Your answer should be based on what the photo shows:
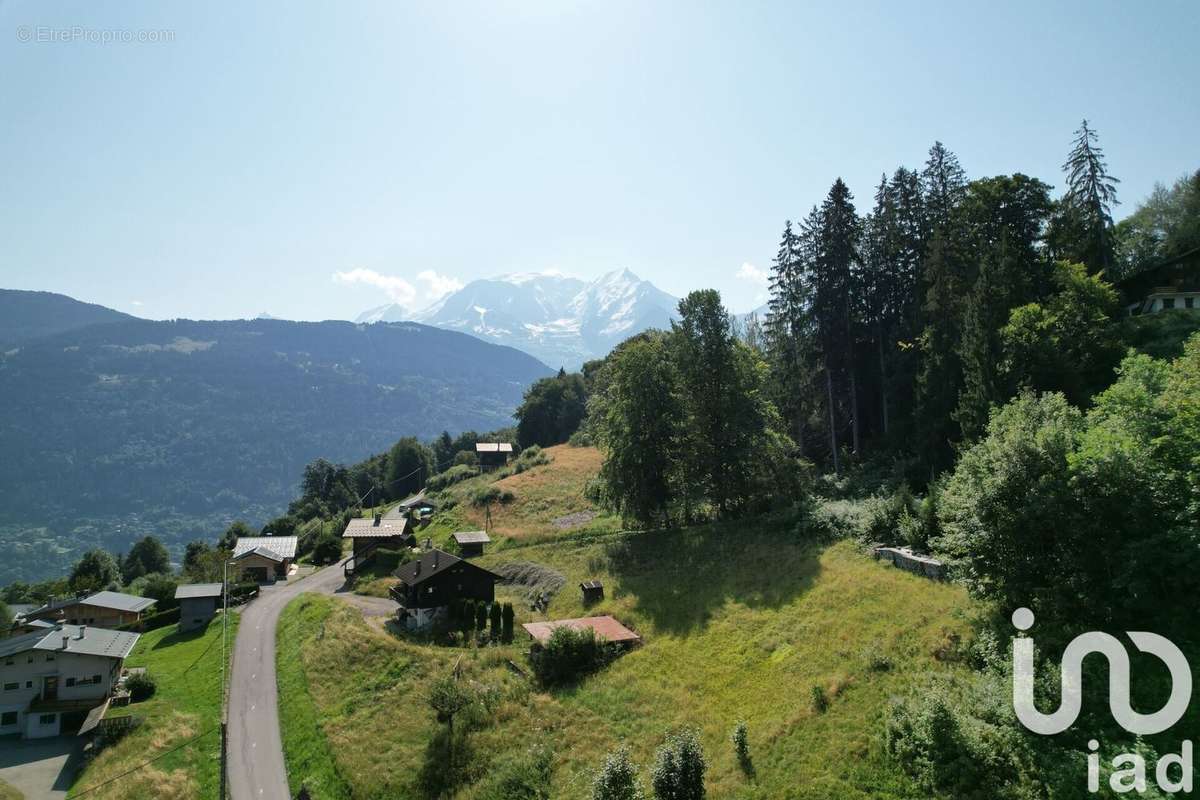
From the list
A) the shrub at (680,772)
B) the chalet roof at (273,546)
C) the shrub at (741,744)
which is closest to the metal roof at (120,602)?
the chalet roof at (273,546)

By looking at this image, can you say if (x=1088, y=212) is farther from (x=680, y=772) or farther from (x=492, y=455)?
(x=492, y=455)

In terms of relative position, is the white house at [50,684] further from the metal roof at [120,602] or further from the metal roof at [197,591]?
the metal roof at [120,602]

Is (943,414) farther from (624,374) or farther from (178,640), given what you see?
(178,640)

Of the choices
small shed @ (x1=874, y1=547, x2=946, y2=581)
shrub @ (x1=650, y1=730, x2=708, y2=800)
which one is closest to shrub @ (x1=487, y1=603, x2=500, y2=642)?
shrub @ (x1=650, y1=730, x2=708, y2=800)

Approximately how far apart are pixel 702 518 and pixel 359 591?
3478 centimetres

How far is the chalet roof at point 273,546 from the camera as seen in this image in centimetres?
8169

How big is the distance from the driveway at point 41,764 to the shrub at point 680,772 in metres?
35.8

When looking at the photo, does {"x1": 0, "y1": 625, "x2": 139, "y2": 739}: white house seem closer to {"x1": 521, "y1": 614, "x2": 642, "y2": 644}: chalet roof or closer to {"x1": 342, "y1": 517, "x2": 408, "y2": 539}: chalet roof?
{"x1": 342, "y1": 517, "x2": 408, "y2": 539}: chalet roof

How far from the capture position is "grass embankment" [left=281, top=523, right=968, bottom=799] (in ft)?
70.1

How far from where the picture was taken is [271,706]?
4034cm

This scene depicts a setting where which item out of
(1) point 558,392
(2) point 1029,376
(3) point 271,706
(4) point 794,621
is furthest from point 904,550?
(1) point 558,392

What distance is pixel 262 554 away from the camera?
78500mm

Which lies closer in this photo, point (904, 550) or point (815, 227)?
point (904, 550)

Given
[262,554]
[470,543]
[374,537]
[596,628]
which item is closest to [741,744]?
[596,628]
